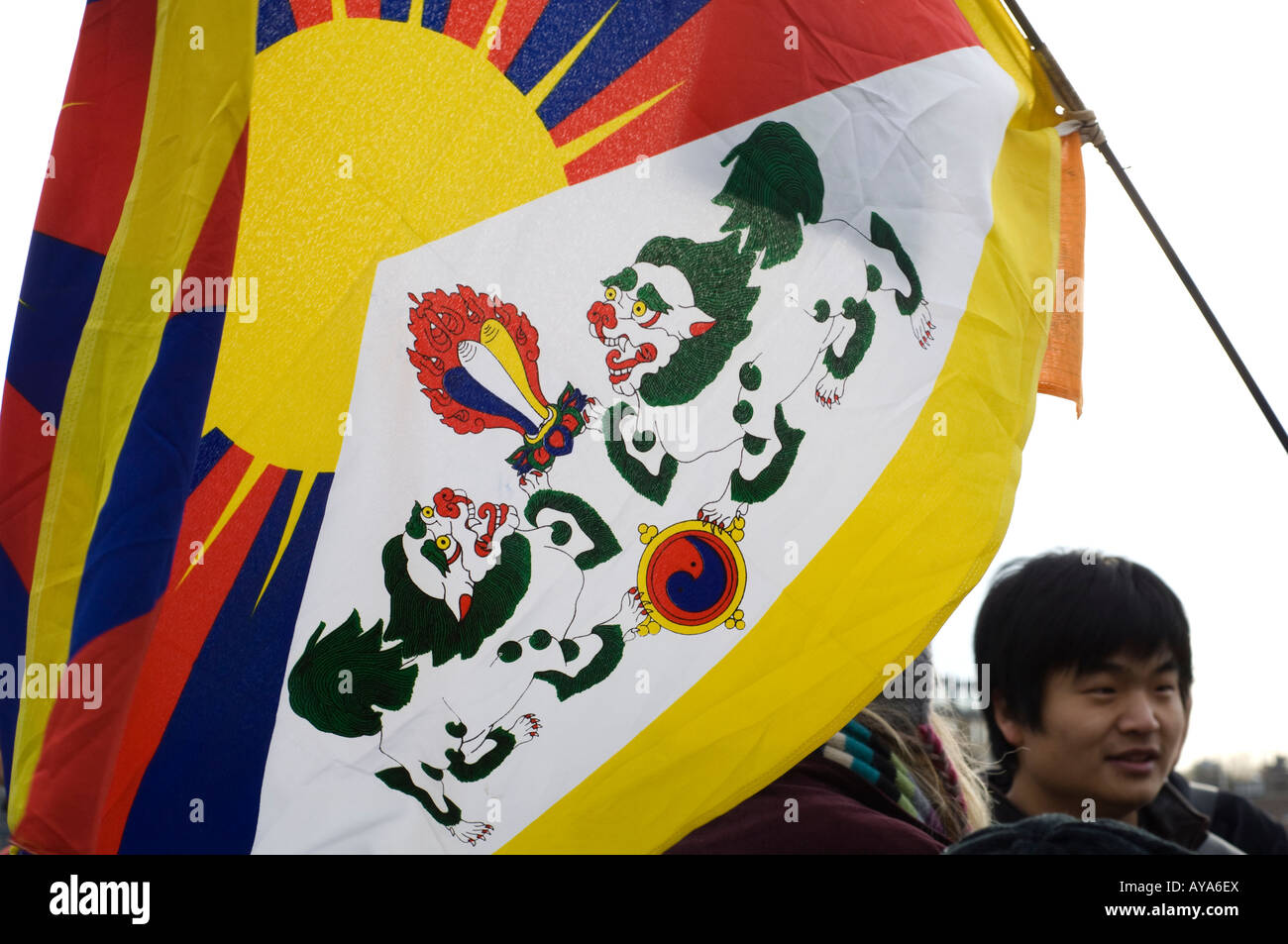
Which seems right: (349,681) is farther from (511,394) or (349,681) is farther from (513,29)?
(513,29)

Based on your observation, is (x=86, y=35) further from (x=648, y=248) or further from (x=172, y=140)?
(x=648, y=248)

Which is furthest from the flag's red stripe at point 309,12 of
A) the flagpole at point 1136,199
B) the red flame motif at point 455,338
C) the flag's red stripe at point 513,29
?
the flagpole at point 1136,199

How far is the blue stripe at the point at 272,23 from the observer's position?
2.14m

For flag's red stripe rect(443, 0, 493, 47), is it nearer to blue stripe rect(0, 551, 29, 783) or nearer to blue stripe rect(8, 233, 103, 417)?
blue stripe rect(8, 233, 103, 417)

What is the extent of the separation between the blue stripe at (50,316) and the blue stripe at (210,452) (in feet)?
1.00

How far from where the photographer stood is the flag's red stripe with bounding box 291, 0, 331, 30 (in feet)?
7.09

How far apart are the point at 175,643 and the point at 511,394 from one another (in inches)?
27.5

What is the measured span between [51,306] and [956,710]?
1.92 meters

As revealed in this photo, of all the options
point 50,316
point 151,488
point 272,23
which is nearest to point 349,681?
point 151,488

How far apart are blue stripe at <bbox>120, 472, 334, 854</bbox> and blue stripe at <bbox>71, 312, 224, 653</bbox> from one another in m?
0.35

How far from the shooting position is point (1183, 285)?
2311 mm

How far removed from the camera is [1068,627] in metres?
2.02

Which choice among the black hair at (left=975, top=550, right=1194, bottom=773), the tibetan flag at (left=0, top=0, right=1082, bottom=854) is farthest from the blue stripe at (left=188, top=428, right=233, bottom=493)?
the black hair at (left=975, top=550, right=1194, bottom=773)

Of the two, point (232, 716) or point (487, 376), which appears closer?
point (232, 716)
